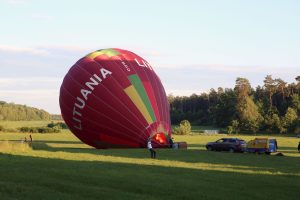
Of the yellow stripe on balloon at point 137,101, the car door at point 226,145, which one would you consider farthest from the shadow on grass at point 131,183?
the car door at point 226,145

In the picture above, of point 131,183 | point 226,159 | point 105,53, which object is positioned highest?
point 105,53

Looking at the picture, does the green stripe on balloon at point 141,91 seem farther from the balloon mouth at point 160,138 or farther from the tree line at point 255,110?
the tree line at point 255,110

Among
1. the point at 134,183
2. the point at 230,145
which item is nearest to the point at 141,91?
the point at 230,145

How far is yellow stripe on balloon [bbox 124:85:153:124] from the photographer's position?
31.4 m

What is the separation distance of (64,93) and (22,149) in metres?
6.08

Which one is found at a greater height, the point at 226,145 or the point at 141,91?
the point at 141,91

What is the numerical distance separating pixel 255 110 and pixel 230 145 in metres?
82.6

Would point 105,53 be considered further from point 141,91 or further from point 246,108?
point 246,108

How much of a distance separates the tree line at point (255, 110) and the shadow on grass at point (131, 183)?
292ft

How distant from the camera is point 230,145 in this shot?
38.5m

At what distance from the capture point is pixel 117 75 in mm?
31766

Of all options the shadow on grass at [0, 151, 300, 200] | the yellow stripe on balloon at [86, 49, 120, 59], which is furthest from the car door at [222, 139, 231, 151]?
the shadow on grass at [0, 151, 300, 200]

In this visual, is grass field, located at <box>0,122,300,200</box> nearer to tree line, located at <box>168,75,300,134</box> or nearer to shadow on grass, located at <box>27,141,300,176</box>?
shadow on grass, located at <box>27,141,300,176</box>

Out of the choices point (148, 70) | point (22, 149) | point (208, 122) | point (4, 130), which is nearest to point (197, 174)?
point (22, 149)
